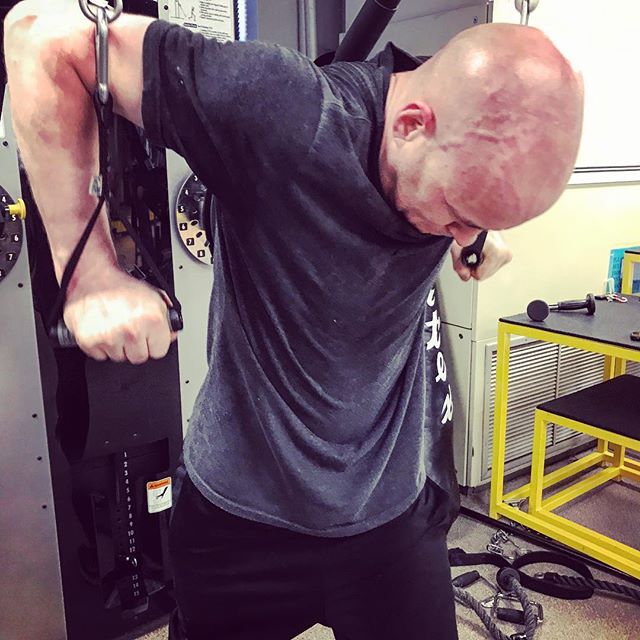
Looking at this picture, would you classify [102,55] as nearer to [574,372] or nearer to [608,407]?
[608,407]

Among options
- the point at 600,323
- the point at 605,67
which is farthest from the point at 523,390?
the point at 605,67

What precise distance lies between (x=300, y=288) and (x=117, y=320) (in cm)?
27

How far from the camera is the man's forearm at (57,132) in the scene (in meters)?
0.47

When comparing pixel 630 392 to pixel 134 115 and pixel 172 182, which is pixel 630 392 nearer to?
pixel 172 182

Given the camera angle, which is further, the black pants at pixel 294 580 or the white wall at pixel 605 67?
the white wall at pixel 605 67

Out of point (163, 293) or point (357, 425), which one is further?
point (357, 425)

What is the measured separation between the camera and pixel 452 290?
7.71 feet

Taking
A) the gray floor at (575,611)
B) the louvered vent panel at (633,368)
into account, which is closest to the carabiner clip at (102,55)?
the gray floor at (575,611)

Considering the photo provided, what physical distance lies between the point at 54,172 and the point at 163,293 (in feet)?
0.39

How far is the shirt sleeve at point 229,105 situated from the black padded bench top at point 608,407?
1631 millimetres

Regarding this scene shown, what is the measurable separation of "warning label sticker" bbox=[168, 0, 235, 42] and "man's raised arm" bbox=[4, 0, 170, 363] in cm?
105

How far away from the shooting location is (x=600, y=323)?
6.91 ft

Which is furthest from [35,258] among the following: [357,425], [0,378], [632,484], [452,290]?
[632,484]

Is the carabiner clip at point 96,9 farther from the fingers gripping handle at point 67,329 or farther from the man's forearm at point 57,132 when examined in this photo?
the fingers gripping handle at point 67,329
